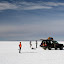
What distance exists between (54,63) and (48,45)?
1583 centimetres

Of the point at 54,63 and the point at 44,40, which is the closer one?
the point at 54,63

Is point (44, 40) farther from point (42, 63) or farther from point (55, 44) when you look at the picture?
point (42, 63)

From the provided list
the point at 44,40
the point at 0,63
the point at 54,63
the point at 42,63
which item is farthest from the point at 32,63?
the point at 44,40

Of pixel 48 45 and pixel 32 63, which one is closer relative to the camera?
pixel 32 63

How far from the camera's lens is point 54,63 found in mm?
12898

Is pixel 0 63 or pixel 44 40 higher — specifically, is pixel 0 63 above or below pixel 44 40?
below

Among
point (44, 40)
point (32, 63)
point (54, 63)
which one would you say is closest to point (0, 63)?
point (32, 63)

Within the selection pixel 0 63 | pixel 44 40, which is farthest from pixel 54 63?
pixel 44 40

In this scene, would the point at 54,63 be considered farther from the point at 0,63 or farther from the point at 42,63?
the point at 0,63

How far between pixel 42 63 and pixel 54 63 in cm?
93

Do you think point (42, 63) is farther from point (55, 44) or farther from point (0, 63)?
point (55, 44)

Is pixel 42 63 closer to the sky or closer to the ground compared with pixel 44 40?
closer to the ground

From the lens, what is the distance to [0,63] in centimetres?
1300

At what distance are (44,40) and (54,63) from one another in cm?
1579
